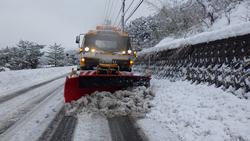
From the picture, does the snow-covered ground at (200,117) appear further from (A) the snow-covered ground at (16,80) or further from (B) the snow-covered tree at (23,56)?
(B) the snow-covered tree at (23,56)

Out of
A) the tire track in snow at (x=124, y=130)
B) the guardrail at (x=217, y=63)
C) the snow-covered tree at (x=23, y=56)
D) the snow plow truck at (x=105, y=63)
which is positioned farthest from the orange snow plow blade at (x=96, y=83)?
the snow-covered tree at (x=23, y=56)

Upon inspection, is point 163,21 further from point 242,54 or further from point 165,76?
point 242,54

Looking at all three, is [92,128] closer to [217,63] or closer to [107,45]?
[217,63]

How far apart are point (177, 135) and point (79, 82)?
387cm

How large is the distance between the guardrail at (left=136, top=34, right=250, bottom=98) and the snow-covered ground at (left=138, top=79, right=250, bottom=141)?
308 mm

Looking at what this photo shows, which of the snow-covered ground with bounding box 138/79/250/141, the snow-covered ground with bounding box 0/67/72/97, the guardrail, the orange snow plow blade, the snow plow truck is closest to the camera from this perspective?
the snow-covered ground with bounding box 138/79/250/141

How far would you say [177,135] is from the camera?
4703mm

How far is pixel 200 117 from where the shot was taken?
17.5 feet

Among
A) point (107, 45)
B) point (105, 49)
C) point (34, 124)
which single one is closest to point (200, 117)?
point (34, 124)

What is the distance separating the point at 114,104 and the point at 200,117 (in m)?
2.35

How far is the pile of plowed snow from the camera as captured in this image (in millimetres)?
6511

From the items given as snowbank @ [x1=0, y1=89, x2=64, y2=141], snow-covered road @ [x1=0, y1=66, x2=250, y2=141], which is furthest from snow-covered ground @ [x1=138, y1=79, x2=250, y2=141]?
snowbank @ [x1=0, y1=89, x2=64, y2=141]

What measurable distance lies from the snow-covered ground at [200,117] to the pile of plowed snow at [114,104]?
1.08ft

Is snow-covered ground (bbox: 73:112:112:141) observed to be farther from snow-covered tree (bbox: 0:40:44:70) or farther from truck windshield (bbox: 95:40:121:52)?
snow-covered tree (bbox: 0:40:44:70)
